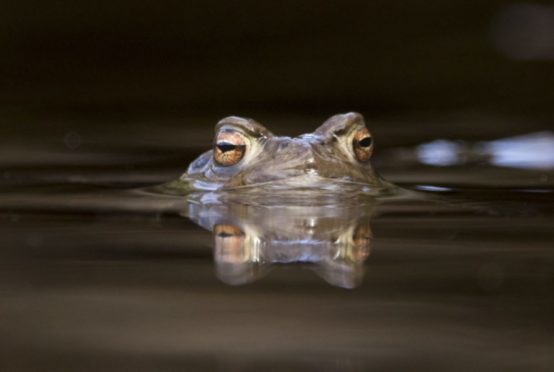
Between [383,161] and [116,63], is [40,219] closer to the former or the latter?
[383,161]

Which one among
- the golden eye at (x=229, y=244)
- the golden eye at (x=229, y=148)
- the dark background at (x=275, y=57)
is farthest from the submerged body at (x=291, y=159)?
the dark background at (x=275, y=57)

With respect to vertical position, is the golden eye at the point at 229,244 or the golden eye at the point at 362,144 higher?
the golden eye at the point at 362,144

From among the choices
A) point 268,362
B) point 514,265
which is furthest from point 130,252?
point 268,362

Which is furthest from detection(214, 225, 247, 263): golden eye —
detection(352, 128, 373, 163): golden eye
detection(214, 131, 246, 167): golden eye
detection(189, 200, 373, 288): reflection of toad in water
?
detection(352, 128, 373, 163): golden eye

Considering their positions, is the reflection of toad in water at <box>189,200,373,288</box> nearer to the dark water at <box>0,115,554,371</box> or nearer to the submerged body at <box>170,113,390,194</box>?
the dark water at <box>0,115,554,371</box>

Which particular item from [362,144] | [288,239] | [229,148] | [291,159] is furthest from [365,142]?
[288,239]

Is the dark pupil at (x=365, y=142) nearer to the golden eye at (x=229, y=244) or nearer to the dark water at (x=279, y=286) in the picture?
the dark water at (x=279, y=286)
